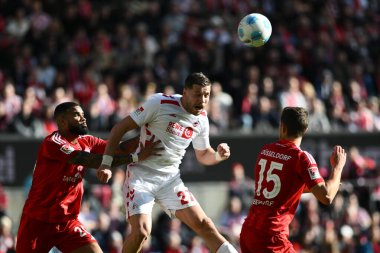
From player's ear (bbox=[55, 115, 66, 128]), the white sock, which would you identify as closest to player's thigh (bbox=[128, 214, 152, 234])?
the white sock

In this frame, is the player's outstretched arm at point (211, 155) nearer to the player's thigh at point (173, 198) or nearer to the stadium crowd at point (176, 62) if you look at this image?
the player's thigh at point (173, 198)

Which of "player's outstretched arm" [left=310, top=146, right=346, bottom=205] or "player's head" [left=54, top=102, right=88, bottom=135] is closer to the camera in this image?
"player's outstretched arm" [left=310, top=146, right=346, bottom=205]

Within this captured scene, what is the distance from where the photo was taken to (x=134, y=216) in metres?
11.1

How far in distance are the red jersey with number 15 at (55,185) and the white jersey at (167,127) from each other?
0.84m

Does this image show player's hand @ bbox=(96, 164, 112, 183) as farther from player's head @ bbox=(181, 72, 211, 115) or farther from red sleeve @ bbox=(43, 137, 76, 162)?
player's head @ bbox=(181, 72, 211, 115)

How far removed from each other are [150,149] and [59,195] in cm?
121

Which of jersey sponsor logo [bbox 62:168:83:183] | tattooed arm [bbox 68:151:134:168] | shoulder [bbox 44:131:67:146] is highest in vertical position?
shoulder [bbox 44:131:67:146]

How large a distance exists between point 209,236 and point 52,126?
8594 mm

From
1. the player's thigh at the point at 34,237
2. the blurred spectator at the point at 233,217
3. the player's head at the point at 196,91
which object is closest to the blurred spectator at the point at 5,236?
the player's thigh at the point at 34,237

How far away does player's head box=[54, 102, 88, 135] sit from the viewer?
11.1 meters

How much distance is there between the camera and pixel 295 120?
32.6ft

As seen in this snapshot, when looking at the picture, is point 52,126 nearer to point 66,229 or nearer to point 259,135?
point 259,135

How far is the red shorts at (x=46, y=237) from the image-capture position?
10.9m

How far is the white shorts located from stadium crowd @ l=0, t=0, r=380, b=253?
6.01m
